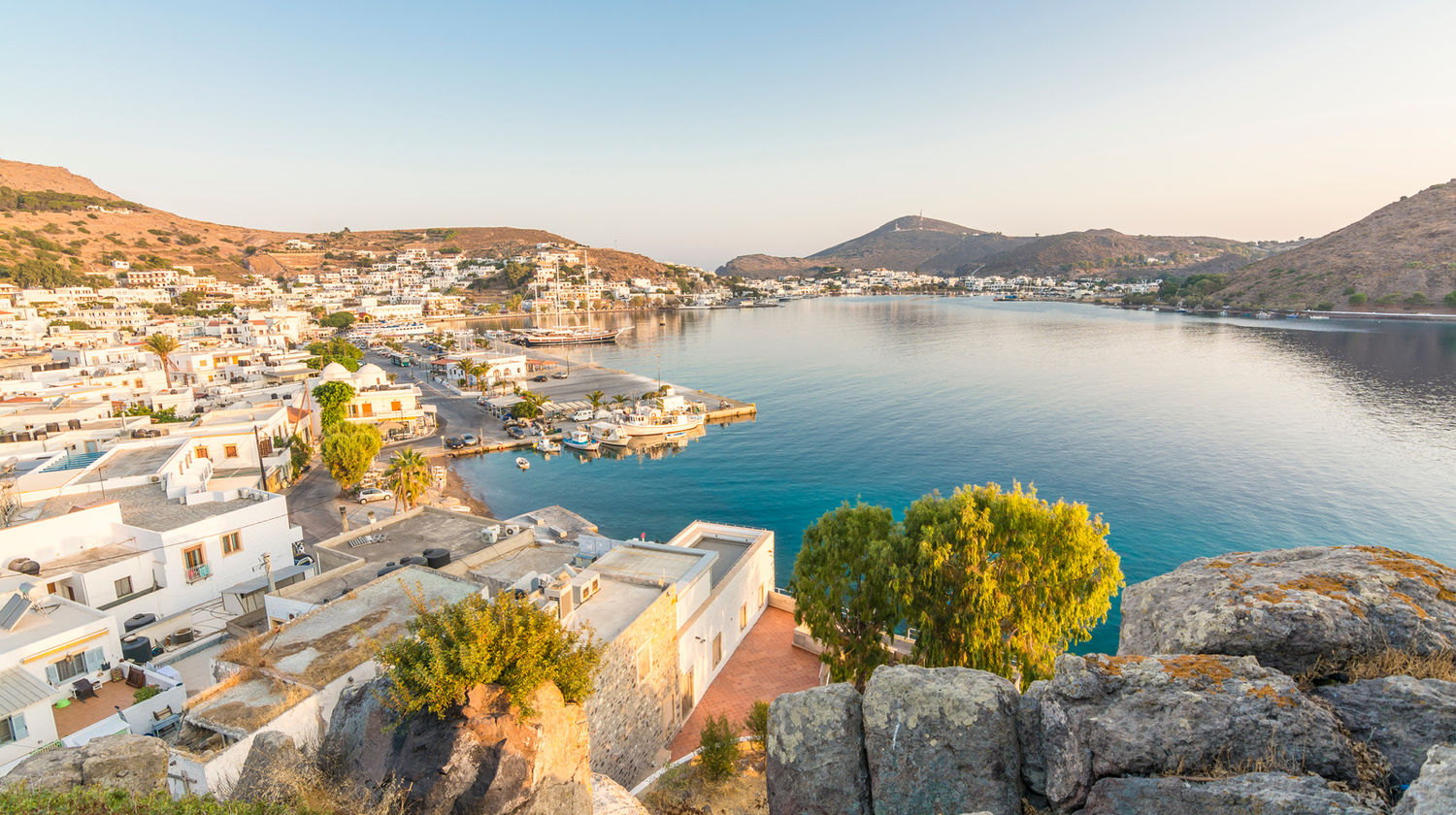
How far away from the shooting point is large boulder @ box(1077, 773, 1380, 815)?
5016mm

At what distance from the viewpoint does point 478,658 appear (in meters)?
6.76

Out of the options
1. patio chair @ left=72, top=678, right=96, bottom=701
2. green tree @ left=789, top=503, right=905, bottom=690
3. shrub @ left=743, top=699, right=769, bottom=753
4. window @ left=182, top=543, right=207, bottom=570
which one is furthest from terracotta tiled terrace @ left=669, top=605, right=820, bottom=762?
window @ left=182, top=543, right=207, bottom=570

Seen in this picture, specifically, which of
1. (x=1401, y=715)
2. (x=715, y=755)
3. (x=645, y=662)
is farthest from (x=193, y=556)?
(x=1401, y=715)

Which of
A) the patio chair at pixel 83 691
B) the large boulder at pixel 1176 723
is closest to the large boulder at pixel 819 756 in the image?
the large boulder at pixel 1176 723

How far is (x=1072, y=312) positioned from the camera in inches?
6885

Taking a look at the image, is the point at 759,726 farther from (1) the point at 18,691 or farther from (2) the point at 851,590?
(1) the point at 18,691

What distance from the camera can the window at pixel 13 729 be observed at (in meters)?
11.3

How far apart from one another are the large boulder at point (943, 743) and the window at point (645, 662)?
7.74 meters

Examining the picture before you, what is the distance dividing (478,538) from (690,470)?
28488 millimetres

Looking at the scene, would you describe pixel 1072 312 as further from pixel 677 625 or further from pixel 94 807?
pixel 94 807

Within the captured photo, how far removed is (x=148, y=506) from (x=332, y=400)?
94.8 feet

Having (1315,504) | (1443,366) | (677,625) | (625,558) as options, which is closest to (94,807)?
(677,625)

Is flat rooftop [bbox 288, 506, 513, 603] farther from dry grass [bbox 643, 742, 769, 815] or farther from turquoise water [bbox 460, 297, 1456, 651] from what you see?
turquoise water [bbox 460, 297, 1456, 651]

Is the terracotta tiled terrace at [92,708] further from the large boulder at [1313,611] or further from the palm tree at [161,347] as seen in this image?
the palm tree at [161,347]
